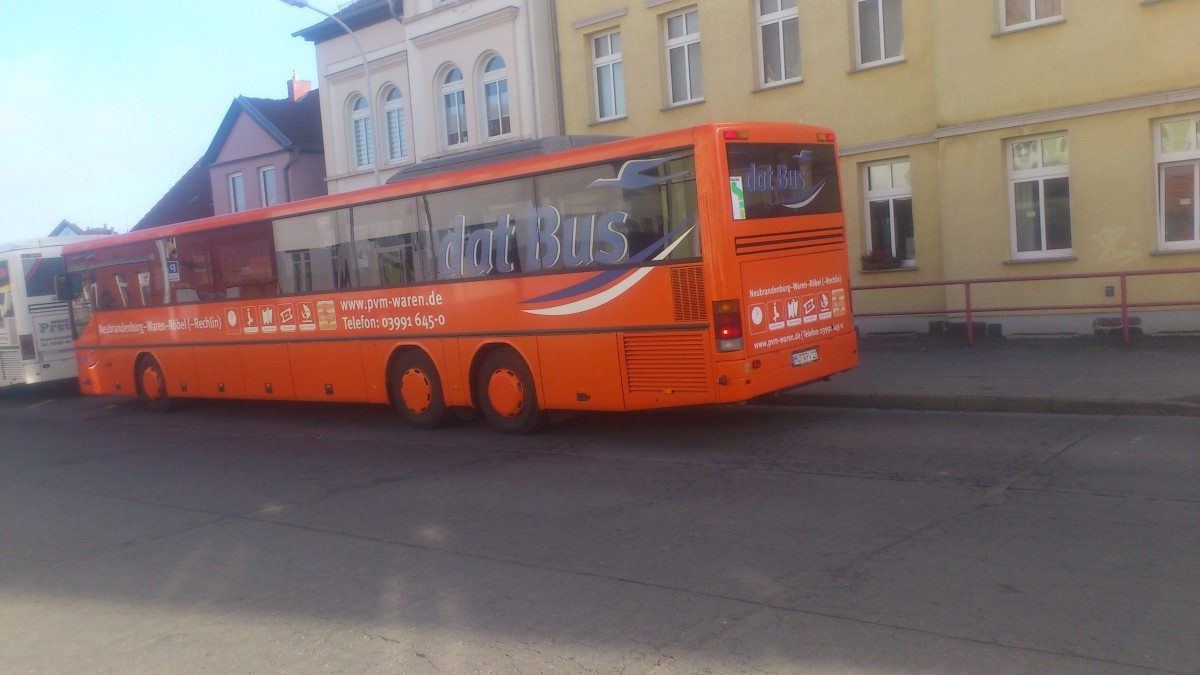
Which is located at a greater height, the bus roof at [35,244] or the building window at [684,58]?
the building window at [684,58]

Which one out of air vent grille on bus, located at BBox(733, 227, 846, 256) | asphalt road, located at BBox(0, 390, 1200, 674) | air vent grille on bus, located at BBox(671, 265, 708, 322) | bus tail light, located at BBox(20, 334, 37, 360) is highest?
air vent grille on bus, located at BBox(733, 227, 846, 256)

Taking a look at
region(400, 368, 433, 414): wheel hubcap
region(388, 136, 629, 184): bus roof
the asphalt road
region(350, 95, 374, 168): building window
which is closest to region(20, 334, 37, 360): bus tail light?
the asphalt road

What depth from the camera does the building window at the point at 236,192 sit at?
39.0 m

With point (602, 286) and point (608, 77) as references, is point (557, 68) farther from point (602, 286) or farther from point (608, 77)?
point (602, 286)

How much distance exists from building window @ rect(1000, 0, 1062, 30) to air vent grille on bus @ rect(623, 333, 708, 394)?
30.4 ft

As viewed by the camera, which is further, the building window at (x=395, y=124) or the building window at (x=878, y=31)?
the building window at (x=395, y=124)

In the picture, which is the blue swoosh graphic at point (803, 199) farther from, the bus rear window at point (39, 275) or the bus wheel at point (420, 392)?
the bus rear window at point (39, 275)

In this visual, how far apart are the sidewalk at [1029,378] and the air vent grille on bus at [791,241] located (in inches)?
77.7

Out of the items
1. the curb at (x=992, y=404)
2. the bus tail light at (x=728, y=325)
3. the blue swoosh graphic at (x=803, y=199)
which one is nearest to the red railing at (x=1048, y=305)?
the curb at (x=992, y=404)

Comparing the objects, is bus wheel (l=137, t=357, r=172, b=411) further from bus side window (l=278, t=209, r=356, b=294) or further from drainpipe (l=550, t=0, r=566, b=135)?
drainpipe (l=550, t=0, r=566, b=135)

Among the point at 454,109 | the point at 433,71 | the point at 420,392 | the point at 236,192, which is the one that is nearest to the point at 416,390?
the point at 420,392

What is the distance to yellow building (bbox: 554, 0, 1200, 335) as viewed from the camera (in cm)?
1517

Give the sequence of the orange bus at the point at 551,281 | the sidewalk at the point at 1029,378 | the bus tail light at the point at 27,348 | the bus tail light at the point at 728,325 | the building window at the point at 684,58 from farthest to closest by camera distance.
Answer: the building window at the point at 684,58, the bus tail light at the point at 27,348, the sidewalk at the point at 1029,378, the orange bus at the point at 551,281, the bus tail light at the point at 728,325

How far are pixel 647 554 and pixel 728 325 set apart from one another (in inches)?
148
